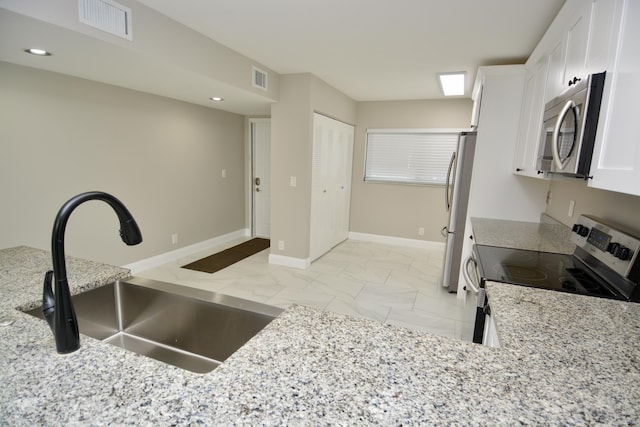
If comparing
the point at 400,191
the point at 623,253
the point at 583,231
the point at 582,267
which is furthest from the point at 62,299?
the point at 400,191

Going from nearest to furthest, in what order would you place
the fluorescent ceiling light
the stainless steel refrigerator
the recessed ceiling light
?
1. the recessed ceiling light
2. the stainless steel refrigerator
3. the fluorescent ceiling light

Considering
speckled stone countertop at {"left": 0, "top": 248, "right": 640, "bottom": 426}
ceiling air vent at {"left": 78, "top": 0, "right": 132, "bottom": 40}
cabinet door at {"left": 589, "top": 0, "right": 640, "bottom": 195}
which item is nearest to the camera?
speckled stone countertop at {"left": 0, "top": 248, "right": 640, "bottom": 426}

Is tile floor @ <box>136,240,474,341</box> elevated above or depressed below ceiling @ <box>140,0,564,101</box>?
below

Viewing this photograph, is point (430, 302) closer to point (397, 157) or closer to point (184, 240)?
point (397, 157)

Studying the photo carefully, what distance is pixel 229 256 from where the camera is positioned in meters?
4.58

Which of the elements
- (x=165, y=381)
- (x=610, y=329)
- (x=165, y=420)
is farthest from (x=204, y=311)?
(x=610, y=329)

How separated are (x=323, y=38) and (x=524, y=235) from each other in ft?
7.42

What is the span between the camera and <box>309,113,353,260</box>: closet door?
4227 millimetres

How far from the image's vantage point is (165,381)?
0.68m

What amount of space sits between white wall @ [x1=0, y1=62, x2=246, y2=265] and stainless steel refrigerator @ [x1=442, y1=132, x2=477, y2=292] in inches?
134

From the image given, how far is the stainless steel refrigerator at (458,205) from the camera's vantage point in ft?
10.6

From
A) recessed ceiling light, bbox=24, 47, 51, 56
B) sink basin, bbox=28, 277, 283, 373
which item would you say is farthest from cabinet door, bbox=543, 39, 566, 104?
recessed ceiling light, bbox=24, 47, 51, 56

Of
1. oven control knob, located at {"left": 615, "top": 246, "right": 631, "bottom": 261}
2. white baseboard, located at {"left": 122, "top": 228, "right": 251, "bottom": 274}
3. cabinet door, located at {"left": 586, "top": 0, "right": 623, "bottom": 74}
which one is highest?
cabinet door, located at {"left": 586, "top": 0, "right": 623, "bottom": 74}

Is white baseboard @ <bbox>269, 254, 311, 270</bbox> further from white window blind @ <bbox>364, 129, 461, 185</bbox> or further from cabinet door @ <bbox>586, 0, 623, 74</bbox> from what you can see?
cabinet door @ <bbox>586, 0, 623, 74</bbox>
